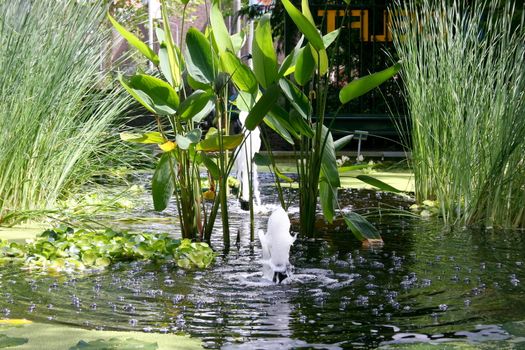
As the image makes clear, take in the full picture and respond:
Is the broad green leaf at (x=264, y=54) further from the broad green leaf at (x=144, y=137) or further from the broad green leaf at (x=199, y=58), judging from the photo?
the broad green leaf at (x=144, y=137)

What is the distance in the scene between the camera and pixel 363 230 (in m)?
4.56

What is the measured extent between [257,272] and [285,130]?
109cm

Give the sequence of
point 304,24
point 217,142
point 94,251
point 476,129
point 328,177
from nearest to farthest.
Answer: point 94,251 < point 304,24 < point 217,142 < point 328,177 < point 476,129

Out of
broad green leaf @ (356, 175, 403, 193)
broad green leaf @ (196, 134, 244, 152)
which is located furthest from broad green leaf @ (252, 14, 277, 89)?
broad green leaf @ (356, 175, 403, 193)

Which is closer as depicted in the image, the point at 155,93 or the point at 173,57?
the point at 155,93

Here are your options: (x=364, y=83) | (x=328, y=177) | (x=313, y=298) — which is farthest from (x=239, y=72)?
(x=313, y=298)

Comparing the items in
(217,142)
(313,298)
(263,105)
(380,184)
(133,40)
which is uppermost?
(133,40)

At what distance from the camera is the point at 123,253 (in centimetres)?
407

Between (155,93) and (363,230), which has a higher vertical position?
(155,93)

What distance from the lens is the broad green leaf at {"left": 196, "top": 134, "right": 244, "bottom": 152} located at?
438 centimetres

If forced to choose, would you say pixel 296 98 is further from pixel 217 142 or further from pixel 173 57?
pixel 173 57

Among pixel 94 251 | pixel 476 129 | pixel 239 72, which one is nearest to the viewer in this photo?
pixel 94 251

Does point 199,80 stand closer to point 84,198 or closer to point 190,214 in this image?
point 190,214

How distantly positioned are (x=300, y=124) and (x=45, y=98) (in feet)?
4.36
